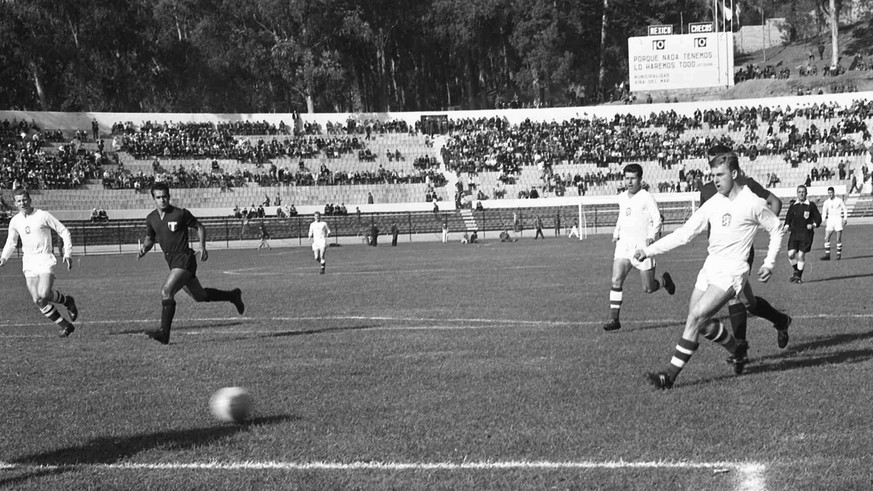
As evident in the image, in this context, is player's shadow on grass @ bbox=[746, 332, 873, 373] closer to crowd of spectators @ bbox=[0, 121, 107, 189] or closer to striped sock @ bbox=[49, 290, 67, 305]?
striped sock @ bbox=[49, 290, 67, 305]

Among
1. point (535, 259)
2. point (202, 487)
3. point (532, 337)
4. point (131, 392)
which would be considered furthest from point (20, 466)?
point (535, 259)

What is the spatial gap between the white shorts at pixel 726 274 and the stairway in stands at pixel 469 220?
4835 cm

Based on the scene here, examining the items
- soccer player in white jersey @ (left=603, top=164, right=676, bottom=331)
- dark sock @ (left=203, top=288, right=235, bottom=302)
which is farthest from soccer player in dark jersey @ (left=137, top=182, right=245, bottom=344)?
soccer player in white jersey @ (left=603, top=164, right=676, bottom=331)

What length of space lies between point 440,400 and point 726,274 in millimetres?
2894

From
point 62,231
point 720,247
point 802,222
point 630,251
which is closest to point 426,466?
point 720,247

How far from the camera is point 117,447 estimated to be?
7.61m

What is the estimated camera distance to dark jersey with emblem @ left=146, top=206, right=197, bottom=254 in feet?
45.0

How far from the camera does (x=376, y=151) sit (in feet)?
224

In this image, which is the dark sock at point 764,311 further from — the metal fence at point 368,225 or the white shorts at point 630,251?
the metal fence at point 368,225

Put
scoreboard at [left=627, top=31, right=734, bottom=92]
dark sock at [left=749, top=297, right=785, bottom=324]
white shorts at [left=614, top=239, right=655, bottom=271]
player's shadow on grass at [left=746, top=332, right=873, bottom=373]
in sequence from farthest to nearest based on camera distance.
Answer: scoreboard at [left=627, top=31, right=734, bottom=92]
white shorts at [left=614, top=239, right=655, bottom=271]
dark sock at [left=749, top=297, right=785, bottom=324]
player's shadow on grass at [left=746, top=332, right=873, bottom=373]

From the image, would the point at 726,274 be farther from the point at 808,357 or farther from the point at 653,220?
the point at 653,220

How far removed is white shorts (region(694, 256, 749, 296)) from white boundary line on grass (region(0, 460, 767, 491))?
2.84 m

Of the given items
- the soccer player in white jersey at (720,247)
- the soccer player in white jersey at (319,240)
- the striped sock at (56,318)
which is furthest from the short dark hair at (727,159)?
the soccer player in white jersey at (319,240)

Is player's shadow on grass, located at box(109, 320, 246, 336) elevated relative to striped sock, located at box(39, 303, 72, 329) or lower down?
lower down
